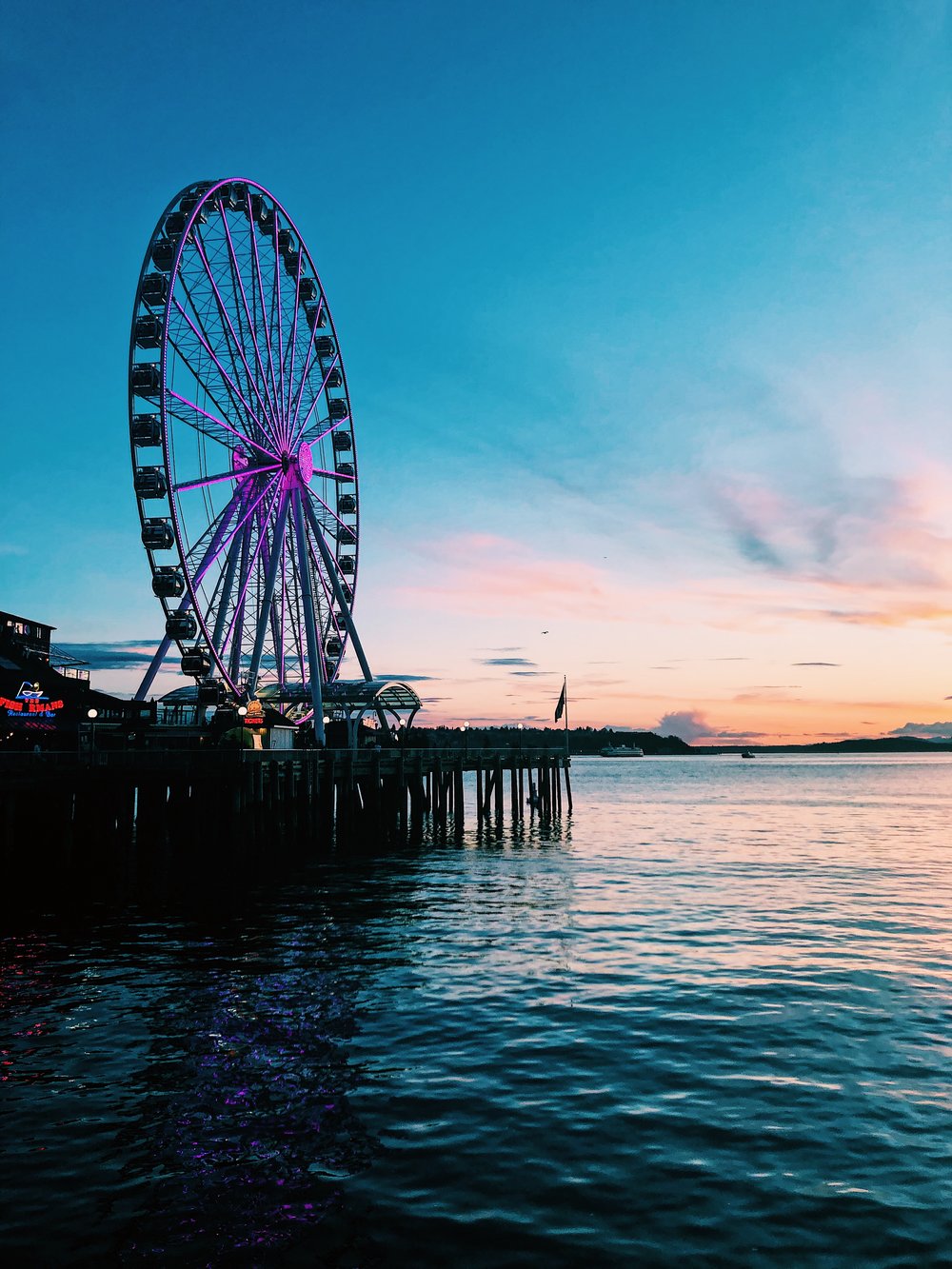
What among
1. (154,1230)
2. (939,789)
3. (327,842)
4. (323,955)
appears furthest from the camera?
(939,789)

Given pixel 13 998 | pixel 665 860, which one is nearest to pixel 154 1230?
pixel 13 998

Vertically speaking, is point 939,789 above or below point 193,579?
below

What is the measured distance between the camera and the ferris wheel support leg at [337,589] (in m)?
58.1

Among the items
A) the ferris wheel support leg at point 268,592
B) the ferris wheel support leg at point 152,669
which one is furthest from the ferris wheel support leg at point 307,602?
the ferris wheel support leg at point 152,669

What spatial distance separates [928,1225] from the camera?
31.1ft

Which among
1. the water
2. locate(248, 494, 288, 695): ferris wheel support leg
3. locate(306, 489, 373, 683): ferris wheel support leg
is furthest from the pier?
locate(306, 489, 373, 683): ferris wheel support leg

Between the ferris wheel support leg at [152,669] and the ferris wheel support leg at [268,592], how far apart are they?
15.0 ft

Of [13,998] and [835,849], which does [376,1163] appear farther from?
[835,849]

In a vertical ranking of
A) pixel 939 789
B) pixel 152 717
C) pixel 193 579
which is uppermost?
pixel 193 579

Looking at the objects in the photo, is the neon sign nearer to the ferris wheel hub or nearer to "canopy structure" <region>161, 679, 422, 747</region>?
"canopy structure" <region>161, 679, 422, 747</region>

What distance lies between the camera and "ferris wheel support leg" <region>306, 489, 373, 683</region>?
5809cm

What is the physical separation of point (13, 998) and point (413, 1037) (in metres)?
7.88

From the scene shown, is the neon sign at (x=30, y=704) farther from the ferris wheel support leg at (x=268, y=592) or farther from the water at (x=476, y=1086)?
the water at (x=476, y=1086)

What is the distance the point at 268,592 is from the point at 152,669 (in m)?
7.32
